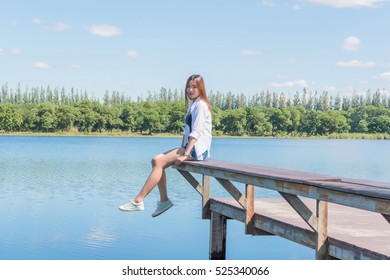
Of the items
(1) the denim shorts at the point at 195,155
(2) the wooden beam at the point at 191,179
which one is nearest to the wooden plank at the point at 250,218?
(1) the denim shorts at the point at 195,155

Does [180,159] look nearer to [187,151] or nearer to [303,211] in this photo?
[187,151]

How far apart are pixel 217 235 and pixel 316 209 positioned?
3328mm

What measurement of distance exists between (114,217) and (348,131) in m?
102

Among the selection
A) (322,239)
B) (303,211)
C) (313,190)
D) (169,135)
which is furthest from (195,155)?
(169,135)

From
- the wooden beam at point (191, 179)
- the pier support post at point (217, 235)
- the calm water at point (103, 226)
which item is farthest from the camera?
the calm water at point (103, 226)

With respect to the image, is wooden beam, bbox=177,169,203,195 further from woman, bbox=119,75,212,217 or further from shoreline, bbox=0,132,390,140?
A: shoreline, bbox=0,132,390,140

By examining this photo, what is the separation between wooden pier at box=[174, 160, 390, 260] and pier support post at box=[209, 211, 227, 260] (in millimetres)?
64

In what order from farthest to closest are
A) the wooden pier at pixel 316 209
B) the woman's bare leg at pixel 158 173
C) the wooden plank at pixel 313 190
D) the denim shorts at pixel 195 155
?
Result: the denim shorts at pixel 195 155
the woman's bare leg at pixel 158 173
the wooden pier at pixel 316 209
the wooden plank at pixel 313 190

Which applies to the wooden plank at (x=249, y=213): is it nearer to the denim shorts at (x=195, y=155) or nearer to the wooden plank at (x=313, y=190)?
the wooden plank at (x=313, y=190)

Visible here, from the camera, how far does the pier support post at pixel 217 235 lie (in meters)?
8.88

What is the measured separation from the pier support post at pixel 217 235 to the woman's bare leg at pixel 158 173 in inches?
67.9

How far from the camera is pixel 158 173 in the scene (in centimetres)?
703

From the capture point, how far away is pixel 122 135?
99562 mm
